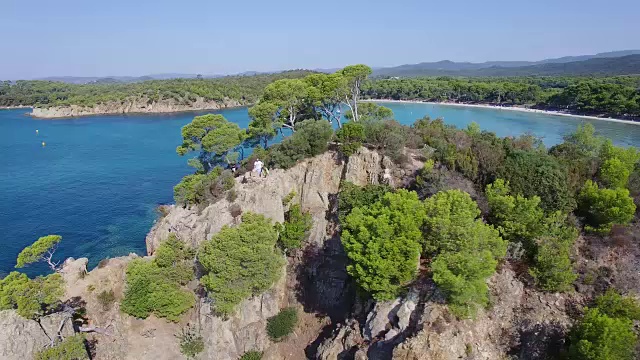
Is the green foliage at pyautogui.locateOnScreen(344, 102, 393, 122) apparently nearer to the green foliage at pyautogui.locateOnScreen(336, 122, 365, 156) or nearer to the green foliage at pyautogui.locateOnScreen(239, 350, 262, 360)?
the green foliage at pyautogui.locateOnScreen(336, 122, 365, 156)

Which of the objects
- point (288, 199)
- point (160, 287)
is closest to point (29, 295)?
point (160, 287)

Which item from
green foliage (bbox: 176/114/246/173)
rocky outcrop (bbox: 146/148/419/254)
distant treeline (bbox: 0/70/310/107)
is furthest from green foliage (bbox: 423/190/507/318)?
distant treeline (bbox: 0/70/310/107)

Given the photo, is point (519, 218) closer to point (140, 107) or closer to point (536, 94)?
point (536, 94)

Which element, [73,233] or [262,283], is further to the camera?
[73,233]

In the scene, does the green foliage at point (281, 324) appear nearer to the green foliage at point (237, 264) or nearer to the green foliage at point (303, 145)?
the green foliage at point (237, 264)

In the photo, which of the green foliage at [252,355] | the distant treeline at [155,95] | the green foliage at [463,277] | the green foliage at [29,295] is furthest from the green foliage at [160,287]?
the distant treeline at [155,95]

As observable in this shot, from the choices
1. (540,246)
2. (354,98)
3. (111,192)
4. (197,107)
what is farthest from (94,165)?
Answer: (197,107)

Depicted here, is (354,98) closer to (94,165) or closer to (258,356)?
(258,356)
